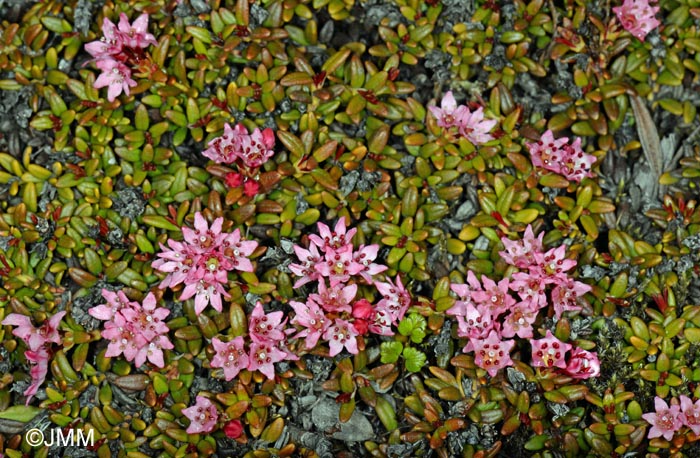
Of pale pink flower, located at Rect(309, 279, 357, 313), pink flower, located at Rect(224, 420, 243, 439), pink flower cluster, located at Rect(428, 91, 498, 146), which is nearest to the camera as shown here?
pink flower, located at Rect(224, 420, 243, 439)

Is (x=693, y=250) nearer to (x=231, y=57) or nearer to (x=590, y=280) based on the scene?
(x=590, y=280)

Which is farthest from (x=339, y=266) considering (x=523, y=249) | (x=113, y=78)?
(x=113, y=78)

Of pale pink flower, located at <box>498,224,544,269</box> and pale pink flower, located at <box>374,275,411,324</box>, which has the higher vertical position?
pale pink flower, located at <box>498,224,544,269</box>

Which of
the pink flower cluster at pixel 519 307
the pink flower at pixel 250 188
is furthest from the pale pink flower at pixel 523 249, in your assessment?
the pink flower at pixel 250 188

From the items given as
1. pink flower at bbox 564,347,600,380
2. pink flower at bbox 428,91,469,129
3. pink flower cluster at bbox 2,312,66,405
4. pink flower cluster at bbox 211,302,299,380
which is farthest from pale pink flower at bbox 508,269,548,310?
pink flower cluster at bbox 2,312,66,405

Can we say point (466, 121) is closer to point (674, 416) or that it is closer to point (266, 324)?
point (266, 324)

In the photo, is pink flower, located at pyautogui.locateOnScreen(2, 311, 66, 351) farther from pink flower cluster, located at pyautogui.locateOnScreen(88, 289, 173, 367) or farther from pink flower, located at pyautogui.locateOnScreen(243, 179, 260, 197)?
pink flower, located at pyautogui.locateOnScreen(243, 179, 260, 197)

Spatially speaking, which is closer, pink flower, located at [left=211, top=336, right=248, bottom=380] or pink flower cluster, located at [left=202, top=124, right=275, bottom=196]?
pink flower, located at [left=211, top=336, right=248, bottom=380]

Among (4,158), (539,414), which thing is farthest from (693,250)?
(4,158)
